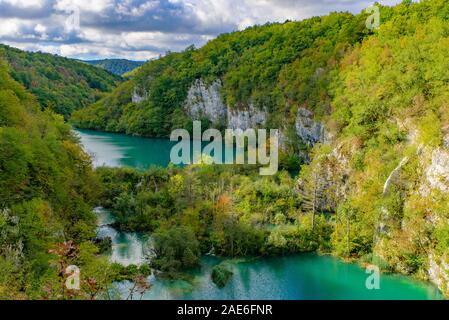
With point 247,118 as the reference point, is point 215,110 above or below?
above

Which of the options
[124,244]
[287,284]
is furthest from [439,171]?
[124,244]

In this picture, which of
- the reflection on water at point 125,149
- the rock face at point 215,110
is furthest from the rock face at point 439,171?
the rock face at point 215,110

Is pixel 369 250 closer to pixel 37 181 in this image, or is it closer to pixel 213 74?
pixel 37 181

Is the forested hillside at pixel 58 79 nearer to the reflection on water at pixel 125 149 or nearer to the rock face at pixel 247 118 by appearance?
the reflection on water at pixel 125 149

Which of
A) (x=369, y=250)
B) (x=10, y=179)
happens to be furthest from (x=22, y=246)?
(x=369, y=250)

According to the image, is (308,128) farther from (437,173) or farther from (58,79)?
(58,79)
